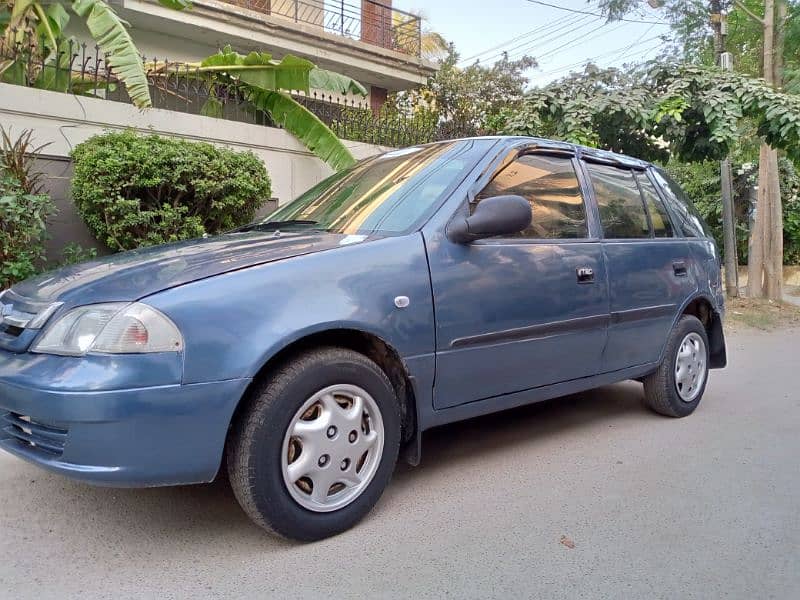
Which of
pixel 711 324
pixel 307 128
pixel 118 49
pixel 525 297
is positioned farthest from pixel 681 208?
pixel 118 49

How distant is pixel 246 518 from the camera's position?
3121 millimetres

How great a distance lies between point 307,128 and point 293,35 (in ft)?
18.2

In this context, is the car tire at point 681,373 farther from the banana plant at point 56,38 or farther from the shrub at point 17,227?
the banana plant at point 56,38

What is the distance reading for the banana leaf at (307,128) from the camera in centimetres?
888

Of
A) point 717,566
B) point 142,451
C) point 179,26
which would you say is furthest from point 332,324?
point 179,26

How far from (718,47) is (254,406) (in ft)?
40.1

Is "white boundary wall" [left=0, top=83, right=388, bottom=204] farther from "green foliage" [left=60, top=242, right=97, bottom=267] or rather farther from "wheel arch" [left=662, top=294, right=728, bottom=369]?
"wheel arch" [left=662, top=294, right=728, bottom=369]

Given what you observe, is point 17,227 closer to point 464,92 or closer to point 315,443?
point 315,443

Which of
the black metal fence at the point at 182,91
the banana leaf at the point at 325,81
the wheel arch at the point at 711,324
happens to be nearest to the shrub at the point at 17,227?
the black metal fence at the point at 182,91

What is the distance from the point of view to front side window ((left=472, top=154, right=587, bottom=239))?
3.78 m

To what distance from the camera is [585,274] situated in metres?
3.96

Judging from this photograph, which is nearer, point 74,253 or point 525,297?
point 525,297

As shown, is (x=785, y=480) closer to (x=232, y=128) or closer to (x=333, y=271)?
(x=333, y=271)

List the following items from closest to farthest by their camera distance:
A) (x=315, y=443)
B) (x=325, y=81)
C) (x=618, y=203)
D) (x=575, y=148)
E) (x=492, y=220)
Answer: (x=315, y=443) → (x=492, y=220) → (x=575, y=148) → (x=618, y=203) → (x=325, y=81)
